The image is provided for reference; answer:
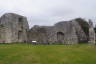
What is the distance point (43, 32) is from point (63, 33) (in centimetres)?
443

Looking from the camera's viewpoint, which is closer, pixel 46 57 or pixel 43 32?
pixel 46 57

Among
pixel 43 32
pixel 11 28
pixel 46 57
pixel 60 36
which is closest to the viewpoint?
pixel 46 57

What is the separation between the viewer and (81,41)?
1797 inches

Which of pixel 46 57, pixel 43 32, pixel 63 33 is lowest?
pixel 46 57

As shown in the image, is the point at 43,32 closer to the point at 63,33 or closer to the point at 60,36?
the point at 60,36

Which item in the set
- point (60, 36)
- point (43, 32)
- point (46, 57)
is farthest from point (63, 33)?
point (46, 57)

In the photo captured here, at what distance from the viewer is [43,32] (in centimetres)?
4819

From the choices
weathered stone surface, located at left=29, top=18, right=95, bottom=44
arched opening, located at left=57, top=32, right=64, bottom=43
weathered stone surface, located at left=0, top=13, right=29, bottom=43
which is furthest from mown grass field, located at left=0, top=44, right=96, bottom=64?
arched opening, located at left=57, top=32, right=64, bottom=43

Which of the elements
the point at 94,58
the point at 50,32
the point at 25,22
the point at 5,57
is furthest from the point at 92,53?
the point at 25,22

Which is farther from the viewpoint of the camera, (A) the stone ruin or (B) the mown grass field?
(A) the stone ruin

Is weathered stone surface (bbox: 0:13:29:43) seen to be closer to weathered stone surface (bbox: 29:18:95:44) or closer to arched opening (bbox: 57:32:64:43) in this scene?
weathered stone surface (bbox: 29:18:95:44)

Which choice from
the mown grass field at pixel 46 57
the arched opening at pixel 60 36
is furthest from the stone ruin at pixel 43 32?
the mown grass field at pixel 46 57

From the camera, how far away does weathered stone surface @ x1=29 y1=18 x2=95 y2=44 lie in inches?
1756

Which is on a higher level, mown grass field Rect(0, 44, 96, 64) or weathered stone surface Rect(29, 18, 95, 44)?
weathered stone surface Rect(29, 18, 95, 44)
